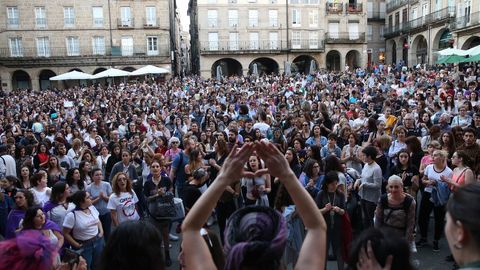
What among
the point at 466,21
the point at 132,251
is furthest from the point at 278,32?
the point at 132,251

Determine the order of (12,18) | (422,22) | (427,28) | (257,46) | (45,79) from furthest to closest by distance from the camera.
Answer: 1. (257,46)
2. (45,79)
3. (422,22)
4. (12,18)
5. (427,28)

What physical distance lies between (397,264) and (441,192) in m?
4.15

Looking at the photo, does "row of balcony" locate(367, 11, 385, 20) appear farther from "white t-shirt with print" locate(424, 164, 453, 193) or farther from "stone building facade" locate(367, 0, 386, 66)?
"white t-shirt with print" locate(424, 164, 453, 193)

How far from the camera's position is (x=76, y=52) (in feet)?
133

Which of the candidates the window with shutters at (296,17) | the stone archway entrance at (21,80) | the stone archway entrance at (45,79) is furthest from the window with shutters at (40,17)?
the window with shutters at (296,17)

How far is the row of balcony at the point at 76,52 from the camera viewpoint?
39906 millimetres

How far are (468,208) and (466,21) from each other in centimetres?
3644

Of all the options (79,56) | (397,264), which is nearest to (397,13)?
(79,56)

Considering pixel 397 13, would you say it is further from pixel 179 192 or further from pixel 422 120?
pixel 179 192

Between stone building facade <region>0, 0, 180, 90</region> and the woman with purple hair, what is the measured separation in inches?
1590

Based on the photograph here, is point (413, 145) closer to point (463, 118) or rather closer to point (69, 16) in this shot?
point (463, 118)

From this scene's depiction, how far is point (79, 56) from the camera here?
40.2m

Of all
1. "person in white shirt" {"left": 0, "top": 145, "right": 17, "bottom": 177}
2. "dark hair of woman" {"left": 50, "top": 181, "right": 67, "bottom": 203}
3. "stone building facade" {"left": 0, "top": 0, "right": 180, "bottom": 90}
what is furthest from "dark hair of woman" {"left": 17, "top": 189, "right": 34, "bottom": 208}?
"stone building facade" {"left": 0, "top": 0, "right": 180, "bottom": 90}

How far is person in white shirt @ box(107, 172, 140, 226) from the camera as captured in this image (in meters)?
5.79
